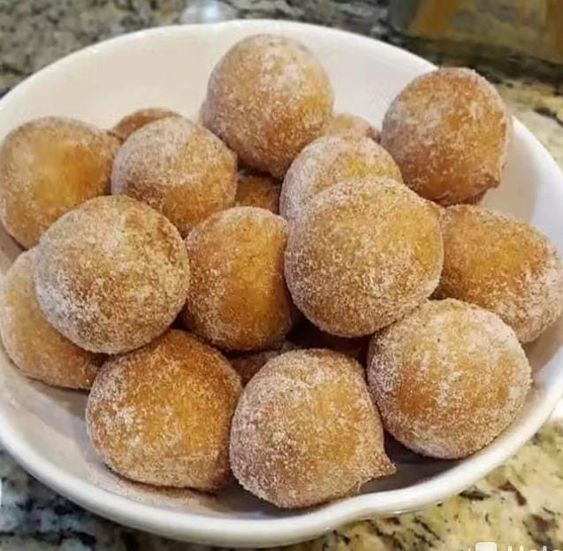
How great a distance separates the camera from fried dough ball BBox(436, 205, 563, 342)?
2.36ft

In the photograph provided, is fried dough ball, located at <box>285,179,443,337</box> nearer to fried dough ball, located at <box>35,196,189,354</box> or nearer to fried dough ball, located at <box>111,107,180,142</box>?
fried dough ball, located at <box>35,196,189,354</box>

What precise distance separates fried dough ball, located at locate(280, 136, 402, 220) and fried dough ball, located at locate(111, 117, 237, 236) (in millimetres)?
55

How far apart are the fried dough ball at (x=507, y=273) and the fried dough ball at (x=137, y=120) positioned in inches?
11.2

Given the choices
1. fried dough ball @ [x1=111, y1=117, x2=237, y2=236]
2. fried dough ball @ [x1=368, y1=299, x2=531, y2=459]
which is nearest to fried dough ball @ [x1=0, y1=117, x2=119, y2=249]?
fried dough ball @ [x1=111, y1=117, x2=237, y2=236]

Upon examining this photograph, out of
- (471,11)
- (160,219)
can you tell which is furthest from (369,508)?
(471,11)

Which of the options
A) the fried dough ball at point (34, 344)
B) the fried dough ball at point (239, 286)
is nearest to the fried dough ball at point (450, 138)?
the fried dough ball at point (239, 286)

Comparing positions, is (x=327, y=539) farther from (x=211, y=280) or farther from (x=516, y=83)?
(x=516, y=83)

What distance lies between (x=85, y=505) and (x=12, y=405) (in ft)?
0.37

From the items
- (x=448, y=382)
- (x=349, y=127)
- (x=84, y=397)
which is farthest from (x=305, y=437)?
(x=349, y=127)

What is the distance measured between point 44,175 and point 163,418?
23cm

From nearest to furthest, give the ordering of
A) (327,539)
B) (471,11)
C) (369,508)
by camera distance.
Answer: (369,508) < (327,539) < (471,11)

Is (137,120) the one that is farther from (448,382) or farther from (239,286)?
(448,382)

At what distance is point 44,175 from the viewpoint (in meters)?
0.78

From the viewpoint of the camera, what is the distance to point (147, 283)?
67 cm
